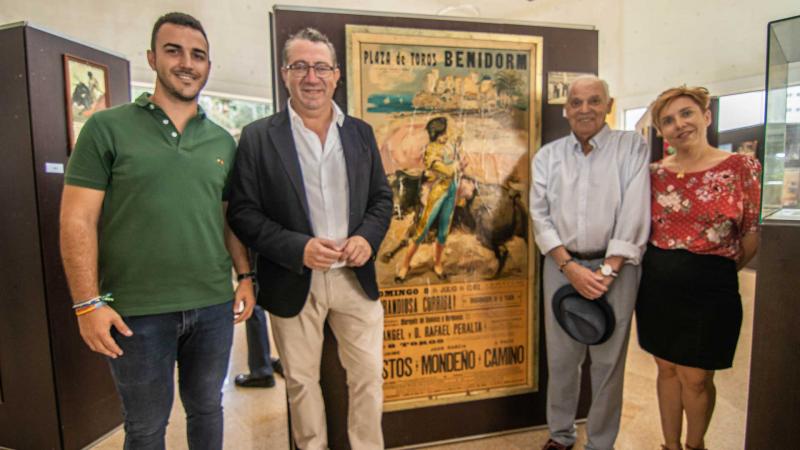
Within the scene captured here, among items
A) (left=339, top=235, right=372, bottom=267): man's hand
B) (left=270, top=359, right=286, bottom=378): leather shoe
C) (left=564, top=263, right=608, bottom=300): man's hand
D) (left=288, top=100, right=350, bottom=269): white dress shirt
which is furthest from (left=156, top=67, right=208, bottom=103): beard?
(left=270, top=359, right=286, bottom=378): leather shoe

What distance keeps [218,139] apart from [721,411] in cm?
303

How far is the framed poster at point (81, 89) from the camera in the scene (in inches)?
86.7

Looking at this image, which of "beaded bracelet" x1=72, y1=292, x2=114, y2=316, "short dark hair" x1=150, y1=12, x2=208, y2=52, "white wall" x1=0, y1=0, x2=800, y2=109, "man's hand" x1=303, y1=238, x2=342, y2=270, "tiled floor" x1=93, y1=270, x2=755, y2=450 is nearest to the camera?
"beaded bracelet" x1=72, y1=292, x2=114, y2=316

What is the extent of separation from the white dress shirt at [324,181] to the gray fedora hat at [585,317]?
1002 mm

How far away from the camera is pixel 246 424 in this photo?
2.62 m

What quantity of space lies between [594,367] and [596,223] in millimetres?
661

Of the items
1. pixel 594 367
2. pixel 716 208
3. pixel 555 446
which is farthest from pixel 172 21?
pixel 555 446

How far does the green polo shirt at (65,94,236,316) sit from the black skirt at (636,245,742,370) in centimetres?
→ 174

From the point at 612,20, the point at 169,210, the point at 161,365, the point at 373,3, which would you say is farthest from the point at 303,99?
the point at 612,20

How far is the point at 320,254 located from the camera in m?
1.63

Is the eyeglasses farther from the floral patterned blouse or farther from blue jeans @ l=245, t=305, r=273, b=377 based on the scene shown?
blue jeans @ l=245, t=305, r=273, b=377

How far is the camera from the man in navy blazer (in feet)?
5.49

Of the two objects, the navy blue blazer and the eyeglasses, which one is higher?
the eyeglasses

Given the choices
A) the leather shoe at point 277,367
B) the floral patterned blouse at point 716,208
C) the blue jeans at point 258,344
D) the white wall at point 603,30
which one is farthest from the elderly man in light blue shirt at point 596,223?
the white wall at point 603,30
